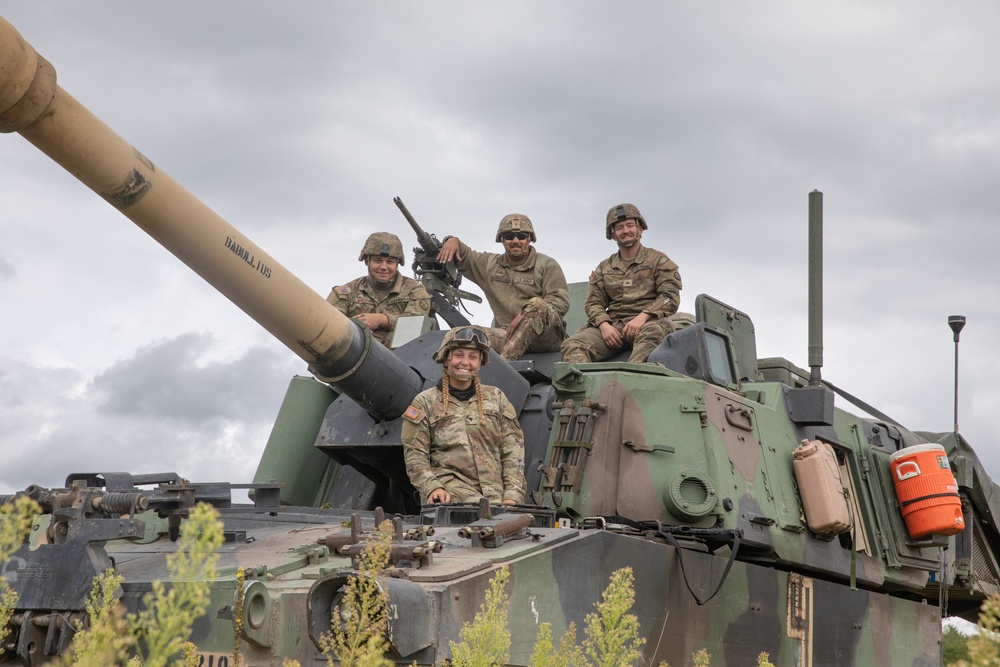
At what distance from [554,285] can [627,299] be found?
3.27 ft

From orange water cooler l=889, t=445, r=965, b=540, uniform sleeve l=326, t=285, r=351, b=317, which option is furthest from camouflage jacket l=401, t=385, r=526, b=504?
orange water cooler l=889, t=445, r=965, b=540

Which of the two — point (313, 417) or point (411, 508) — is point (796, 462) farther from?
point (313, 417)

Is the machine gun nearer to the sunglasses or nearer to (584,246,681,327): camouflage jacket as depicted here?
→ (584,246,681,327): camouflage jacket

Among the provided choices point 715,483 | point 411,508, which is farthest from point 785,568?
point 411,508

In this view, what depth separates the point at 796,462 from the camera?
823cm

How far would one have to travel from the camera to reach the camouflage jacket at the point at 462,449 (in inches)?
297

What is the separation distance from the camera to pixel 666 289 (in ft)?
32.6

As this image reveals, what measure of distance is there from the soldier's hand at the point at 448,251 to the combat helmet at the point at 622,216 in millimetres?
1593

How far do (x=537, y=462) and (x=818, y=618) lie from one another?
2.02m

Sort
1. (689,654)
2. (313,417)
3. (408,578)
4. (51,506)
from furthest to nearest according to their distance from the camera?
(313,417) < (689,654) < (51,506) < (408,578)

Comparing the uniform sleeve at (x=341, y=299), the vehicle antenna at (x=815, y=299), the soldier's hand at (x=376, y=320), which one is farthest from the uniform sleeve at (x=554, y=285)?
the vehicle antenna at (x=815, y=299)

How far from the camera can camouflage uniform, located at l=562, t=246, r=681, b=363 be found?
971cm

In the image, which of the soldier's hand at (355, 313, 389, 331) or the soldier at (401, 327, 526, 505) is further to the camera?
the soldier's hand at (355, 313, 389, 331)

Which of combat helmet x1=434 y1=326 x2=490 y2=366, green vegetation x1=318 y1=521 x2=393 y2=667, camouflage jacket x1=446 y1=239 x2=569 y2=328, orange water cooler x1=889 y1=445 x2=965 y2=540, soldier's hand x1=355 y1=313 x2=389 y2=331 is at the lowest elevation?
green vegetation x1=318 y1=521 x2=393 y2=667
